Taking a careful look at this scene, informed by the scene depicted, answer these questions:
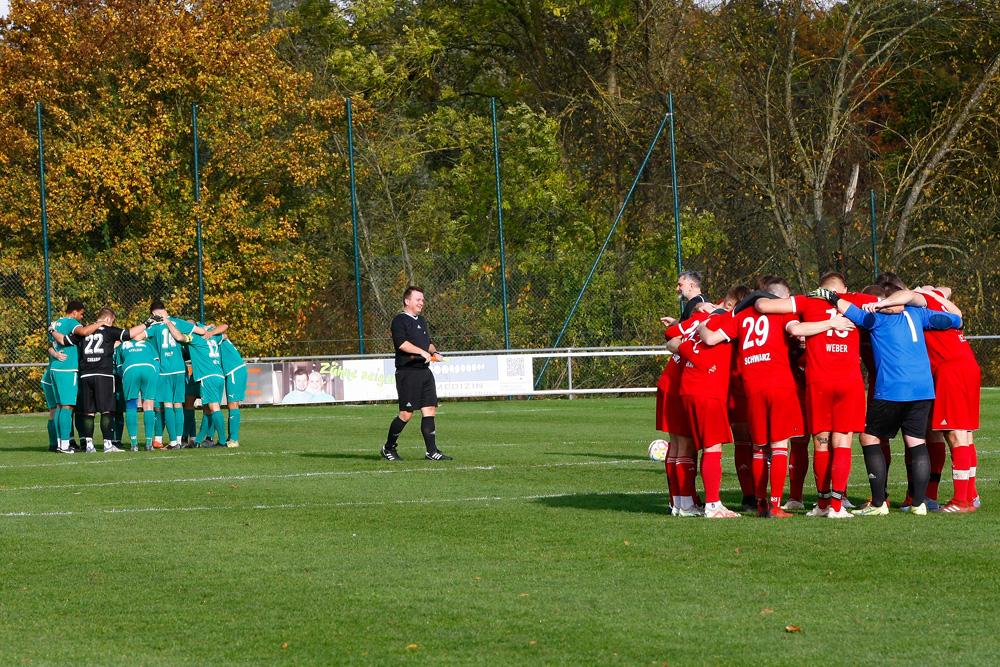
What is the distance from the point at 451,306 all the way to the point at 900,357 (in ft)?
65.2

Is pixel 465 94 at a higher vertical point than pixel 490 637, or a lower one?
higher

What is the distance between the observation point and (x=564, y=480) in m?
11.9

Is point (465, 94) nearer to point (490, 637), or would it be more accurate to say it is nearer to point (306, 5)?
point (306, 5)

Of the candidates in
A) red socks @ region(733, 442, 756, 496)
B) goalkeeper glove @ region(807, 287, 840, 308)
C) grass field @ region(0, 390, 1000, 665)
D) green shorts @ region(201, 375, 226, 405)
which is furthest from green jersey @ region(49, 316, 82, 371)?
goalkeeper glove @ region(807, 287, 840, 308)

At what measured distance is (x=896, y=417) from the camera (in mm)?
8977

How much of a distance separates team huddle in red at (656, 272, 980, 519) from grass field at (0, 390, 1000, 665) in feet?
1.13

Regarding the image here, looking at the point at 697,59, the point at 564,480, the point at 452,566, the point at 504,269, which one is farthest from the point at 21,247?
the point at 452,566

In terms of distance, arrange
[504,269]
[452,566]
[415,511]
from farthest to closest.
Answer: [504,269] → [415,511] → [452,566]

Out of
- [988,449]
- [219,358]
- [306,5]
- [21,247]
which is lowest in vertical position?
[988,449]

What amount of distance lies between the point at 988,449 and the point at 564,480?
17.9 ft

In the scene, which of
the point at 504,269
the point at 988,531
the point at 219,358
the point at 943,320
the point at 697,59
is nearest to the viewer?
the point at 988,531

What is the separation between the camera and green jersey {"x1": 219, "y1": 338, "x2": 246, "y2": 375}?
55.9ft

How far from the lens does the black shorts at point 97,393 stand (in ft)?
54.3

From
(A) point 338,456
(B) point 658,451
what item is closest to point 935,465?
(B) point 658,451
